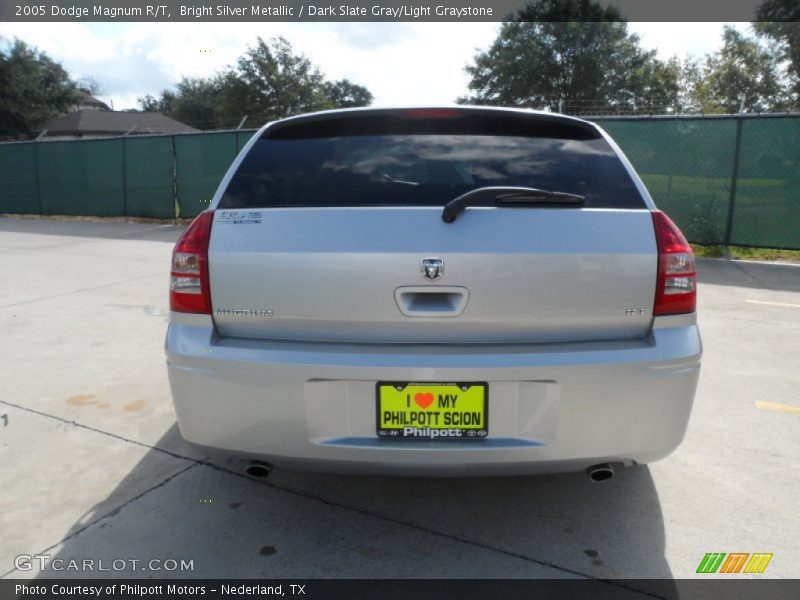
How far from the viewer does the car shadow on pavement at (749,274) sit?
7.25m

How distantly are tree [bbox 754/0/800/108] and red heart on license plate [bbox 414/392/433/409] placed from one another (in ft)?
133

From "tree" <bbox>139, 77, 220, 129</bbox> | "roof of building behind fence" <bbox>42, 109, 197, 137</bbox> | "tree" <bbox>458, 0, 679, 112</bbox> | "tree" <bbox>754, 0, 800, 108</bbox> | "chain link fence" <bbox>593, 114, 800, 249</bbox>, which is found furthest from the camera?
"tree" <bbox>139, 77, 220, 129</bbox>

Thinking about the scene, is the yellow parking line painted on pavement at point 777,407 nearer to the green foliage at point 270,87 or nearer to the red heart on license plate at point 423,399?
the red heart on license plate at point 423,399

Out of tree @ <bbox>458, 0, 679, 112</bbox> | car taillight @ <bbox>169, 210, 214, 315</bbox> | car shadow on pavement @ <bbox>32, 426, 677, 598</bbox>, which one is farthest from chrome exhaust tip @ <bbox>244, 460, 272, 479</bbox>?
tree @ <bbox>458, 0, 679, 112</bbox>

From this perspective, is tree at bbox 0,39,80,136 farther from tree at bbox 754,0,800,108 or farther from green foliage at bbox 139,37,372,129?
tree at bbox 754,0,800,108

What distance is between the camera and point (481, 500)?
276cm

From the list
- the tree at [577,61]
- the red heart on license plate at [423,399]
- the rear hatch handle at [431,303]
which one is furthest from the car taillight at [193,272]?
the tree at [577,61]

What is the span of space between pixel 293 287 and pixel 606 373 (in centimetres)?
110

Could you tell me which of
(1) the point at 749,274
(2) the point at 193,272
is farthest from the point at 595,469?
(1) the point at 749,274

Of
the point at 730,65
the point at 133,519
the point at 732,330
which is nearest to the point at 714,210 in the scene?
the point at 732,330

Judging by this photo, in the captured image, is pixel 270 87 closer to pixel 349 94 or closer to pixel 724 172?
pixel 349 94

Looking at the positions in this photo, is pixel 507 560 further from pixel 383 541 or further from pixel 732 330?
pixel 732 330

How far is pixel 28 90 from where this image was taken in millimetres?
37438

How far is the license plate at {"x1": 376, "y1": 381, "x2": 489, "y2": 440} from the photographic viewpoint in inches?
83.2
